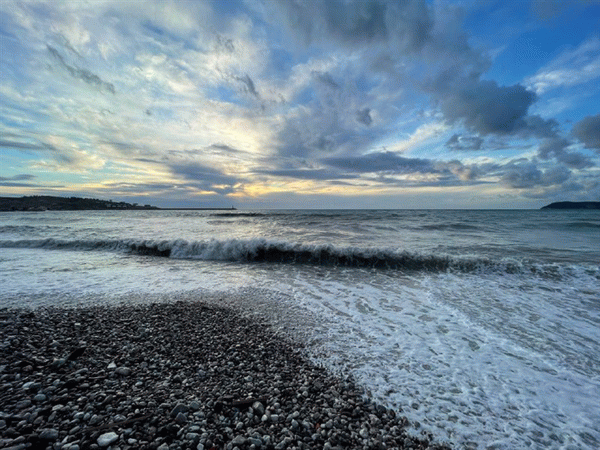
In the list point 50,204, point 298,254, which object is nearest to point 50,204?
point 50,204

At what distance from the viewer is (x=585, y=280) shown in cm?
943

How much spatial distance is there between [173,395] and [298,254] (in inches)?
430

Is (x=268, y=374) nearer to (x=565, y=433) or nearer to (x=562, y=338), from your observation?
(x=565, y=433)

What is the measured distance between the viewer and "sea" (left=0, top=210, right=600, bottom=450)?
3.33 m

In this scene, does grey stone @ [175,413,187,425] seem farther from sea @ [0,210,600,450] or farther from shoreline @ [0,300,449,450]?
sea @ [0,210,600,450]

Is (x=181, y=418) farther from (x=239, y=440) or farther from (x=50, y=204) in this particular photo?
(x=50, y=204)

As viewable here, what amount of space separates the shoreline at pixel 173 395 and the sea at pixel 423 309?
0.65 meters

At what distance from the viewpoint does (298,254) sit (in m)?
14.0

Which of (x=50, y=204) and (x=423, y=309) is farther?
(x=50, y=204)

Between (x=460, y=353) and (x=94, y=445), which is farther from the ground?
(x=94, y=445)

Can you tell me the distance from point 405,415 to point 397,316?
330 cm

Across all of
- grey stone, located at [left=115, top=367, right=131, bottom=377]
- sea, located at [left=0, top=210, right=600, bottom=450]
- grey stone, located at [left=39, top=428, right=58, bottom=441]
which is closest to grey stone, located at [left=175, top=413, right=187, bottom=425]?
grey stone, located at [left=39, top=428, right=58, bottom=441]

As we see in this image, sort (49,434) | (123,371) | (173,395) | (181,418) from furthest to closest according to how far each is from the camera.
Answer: (123,371) < (173,395) < (181,418) < (49,434)

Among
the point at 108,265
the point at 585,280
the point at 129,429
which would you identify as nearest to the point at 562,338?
the point at 585,280
